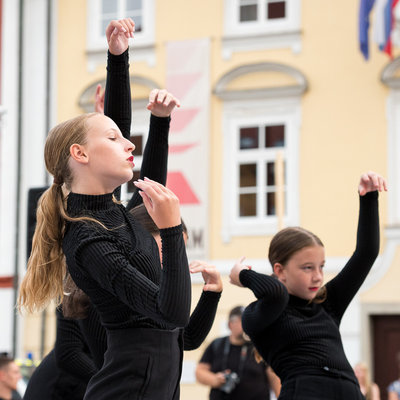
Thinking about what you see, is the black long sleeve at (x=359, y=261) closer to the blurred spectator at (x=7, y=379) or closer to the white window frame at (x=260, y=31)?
the blurred spectator at (x=7, y=379)

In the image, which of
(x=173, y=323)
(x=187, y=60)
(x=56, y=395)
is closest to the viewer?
(x=173, y=323)

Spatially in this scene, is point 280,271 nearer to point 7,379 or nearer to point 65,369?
point 65,369

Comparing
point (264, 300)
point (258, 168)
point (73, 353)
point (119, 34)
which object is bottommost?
point (73, 353)

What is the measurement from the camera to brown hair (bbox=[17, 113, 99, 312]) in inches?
109

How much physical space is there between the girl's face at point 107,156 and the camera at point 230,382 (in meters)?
5.25

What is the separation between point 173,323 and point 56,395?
158cm

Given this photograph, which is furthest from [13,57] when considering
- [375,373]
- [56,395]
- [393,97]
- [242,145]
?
[56,395]

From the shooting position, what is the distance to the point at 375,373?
14250 millimetres

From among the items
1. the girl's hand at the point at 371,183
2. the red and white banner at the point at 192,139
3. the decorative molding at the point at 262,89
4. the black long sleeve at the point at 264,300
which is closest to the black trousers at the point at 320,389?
the black long sleeve at the point at 264,300

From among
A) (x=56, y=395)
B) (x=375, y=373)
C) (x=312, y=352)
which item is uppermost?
(x=312, y=352)

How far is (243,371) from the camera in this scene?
7.81 meters

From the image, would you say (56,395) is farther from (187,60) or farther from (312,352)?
(187,60)

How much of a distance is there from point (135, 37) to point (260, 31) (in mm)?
2210

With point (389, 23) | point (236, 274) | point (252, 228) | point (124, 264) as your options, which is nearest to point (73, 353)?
point (236, 274)
